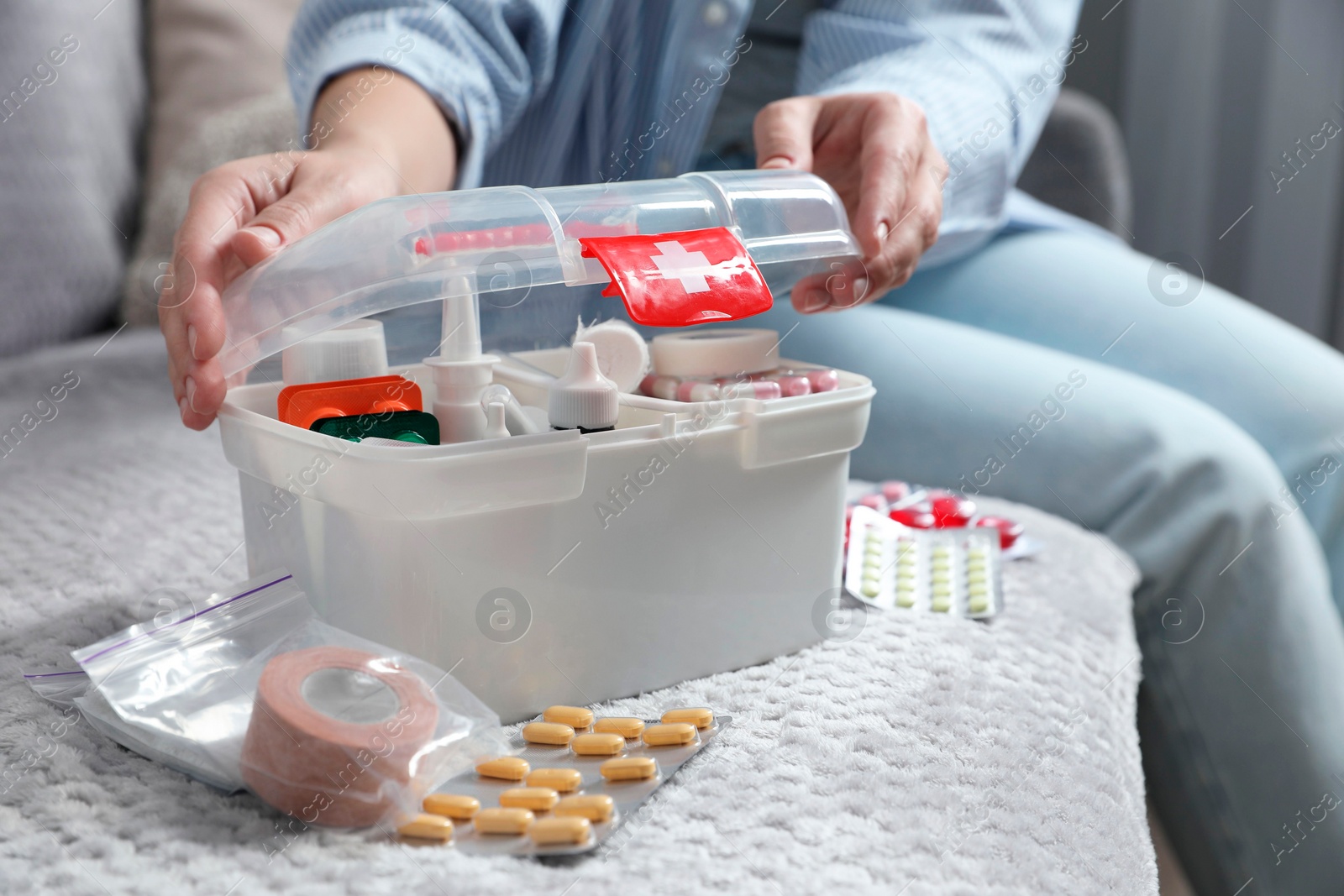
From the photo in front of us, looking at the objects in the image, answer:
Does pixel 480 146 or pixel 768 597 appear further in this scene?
pixel 480 146

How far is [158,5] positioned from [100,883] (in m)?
0.97

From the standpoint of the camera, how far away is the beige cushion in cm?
96

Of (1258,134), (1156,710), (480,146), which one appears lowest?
(1156,710)

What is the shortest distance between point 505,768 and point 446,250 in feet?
0.58

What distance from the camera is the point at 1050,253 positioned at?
0.81 meters

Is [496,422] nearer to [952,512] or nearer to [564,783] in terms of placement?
[564,783]

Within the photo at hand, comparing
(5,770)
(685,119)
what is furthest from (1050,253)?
(5,770)

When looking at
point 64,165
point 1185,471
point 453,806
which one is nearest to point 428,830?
point 453,806

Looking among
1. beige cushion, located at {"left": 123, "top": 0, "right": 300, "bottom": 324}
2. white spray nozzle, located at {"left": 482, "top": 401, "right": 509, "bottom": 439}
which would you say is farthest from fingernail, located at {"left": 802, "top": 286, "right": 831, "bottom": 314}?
beige cushion, located at {"left": 123, "top": 0, "right": 300, "bottom": 324}

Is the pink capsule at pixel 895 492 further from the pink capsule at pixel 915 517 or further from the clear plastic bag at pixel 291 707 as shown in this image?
the clear plastic bag at pixel 291 707

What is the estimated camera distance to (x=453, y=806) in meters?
0.31

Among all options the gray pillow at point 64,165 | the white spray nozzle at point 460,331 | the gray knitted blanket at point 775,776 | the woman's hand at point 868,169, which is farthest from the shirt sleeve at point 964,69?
the gray pillow at point 64,165

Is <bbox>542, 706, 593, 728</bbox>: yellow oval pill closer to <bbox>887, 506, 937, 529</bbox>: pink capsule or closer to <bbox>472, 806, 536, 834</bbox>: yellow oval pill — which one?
<bbox>472, 806, 536, 834</bbox>: yellow oval pill

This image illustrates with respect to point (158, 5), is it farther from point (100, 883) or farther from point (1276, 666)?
point (1276, 666)
